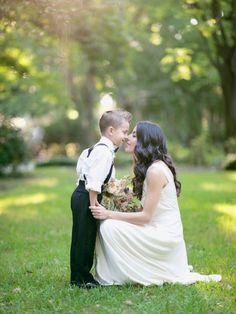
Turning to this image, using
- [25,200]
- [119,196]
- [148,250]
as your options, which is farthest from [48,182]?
[148,250]

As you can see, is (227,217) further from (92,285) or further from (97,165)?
(97,165)

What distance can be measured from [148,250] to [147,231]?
0.61ft

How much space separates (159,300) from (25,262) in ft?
7.92

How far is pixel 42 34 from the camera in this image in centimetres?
1013

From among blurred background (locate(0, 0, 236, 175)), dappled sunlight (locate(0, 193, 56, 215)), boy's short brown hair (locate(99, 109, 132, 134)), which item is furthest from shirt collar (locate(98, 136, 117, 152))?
dappled sunlight (locate(0, 193, 56, 215))

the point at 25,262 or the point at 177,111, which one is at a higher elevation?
the point at 177,111

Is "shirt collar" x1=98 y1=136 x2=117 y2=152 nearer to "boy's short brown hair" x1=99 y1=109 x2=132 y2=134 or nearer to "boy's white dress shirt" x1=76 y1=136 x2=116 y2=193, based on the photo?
"boy's white dress shirt" x1=76 y1=136 x2=116 y2=193

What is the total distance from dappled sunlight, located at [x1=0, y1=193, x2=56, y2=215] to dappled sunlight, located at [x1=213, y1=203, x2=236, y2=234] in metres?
4.18

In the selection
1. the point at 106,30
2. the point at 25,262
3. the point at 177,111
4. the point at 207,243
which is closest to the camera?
the point at 25,262

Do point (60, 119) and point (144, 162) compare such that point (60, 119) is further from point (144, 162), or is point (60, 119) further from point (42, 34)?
point (144, 162)

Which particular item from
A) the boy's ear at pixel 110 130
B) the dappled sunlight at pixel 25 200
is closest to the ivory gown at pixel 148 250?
the boy's ear at pixel 110 130

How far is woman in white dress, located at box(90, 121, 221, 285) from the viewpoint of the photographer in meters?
5.36

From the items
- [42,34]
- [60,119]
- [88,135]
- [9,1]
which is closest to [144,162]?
[9,1]

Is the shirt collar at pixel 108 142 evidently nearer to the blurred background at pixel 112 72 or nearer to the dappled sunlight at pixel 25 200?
the blurred background at pixel 112 72
